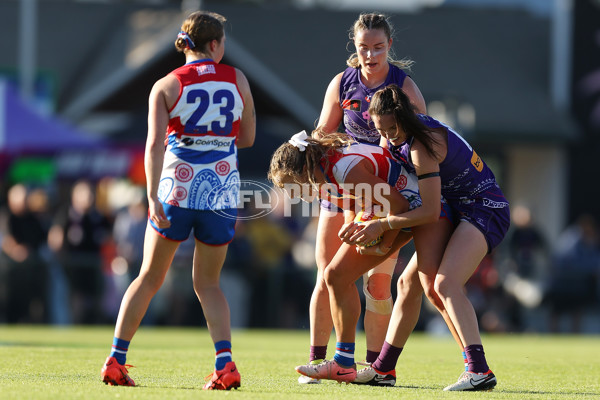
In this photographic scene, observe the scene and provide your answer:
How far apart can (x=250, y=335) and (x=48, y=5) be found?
42.8ft

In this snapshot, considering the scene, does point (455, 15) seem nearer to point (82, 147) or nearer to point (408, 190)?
point (82, 147)

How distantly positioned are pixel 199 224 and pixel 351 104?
1.29 m

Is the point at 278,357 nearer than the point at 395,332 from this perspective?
No

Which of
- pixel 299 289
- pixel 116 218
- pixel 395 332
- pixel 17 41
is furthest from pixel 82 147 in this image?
pixel 395 332

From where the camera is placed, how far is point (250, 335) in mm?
13430

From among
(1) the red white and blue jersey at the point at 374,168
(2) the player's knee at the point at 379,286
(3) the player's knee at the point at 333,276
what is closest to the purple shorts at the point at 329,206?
(1) the red white and blue jersey at the point at 374,168

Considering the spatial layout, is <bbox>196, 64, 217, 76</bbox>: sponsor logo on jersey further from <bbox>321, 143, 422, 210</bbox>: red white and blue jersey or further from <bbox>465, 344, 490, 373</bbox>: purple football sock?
<bbox>465, 344, 490, 373</bbox>: purple football sock

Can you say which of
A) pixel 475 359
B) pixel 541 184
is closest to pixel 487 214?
pixel 475 359

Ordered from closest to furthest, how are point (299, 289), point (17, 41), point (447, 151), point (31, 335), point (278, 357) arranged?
point (447, 151) < point (278, 357) < point (31, 335) < point (299, 289) < point (17, 41)

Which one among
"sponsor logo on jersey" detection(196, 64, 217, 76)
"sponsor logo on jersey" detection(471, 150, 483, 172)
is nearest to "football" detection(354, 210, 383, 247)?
"sponsor logo on jersey" detection(471, 150, 483, 172)

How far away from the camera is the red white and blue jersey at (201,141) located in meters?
5.70

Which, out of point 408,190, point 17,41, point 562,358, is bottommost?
point 562,358

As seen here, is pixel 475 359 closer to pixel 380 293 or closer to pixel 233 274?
pixel 380 293

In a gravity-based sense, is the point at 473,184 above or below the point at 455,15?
below
